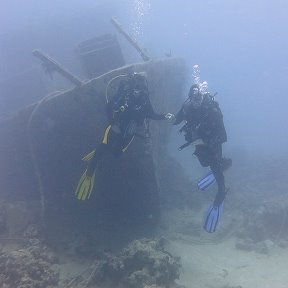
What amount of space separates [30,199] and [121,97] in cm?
447

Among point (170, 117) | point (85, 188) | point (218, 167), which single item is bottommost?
point (218, 167)

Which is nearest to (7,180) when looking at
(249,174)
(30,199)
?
(30,199)

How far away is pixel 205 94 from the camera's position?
22.7 feet

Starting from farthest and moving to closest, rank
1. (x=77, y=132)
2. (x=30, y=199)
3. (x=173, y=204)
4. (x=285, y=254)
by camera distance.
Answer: (x=173, y=204) → (x=30, y=199) → (x=285, y=254) → (x=77, y=132)

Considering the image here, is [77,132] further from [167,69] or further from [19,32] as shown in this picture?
[19,32]

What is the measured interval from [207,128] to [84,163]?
9.50 ft

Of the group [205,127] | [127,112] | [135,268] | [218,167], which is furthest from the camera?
[218,167]

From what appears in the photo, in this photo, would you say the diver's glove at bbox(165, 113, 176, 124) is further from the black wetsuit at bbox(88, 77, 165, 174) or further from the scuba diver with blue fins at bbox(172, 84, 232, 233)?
the black wetsuit at bbox(88, 77, 165, 174)

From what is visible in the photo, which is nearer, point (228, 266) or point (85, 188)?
point (85, 188)

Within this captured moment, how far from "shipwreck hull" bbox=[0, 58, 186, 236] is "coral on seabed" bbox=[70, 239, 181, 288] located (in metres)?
1.76

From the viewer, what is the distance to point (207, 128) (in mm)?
7020

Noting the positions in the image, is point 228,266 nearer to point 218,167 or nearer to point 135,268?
point 218,167

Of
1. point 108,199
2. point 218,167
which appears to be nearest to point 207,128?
point 218,167

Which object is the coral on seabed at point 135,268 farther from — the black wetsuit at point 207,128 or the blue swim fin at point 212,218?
the black wetsuit at point 207,128
